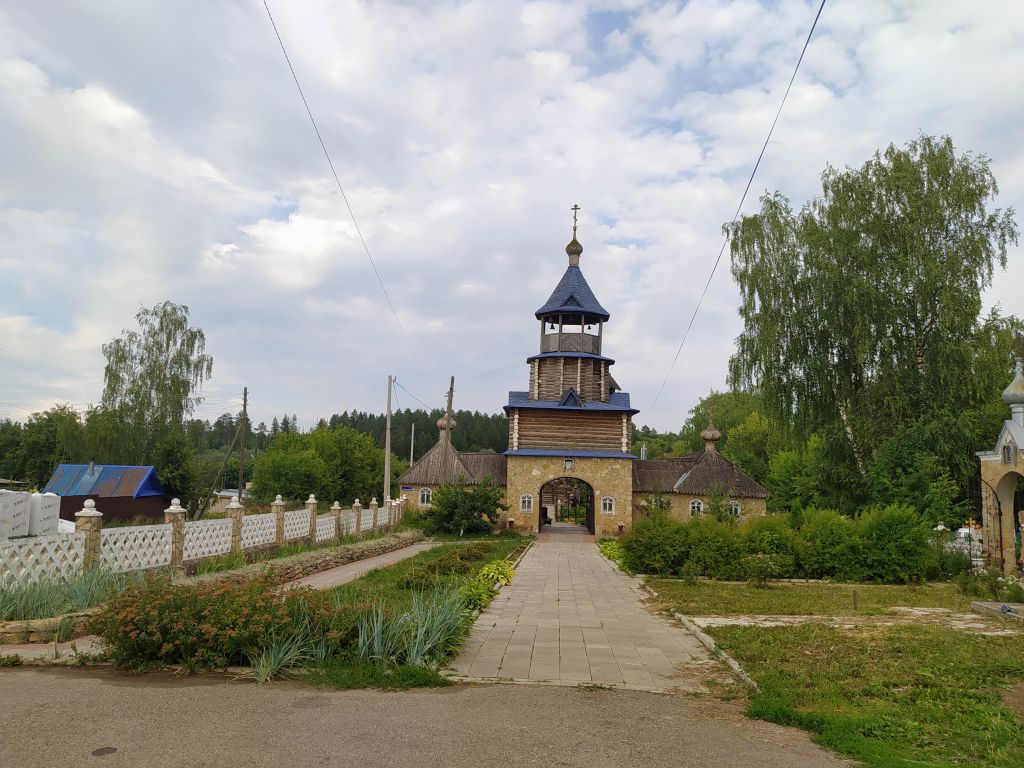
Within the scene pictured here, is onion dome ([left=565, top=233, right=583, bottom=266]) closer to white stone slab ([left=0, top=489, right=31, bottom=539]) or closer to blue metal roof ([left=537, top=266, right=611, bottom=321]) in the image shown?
blue metal roof ([left=537, top=266, right=611, bottom=321])

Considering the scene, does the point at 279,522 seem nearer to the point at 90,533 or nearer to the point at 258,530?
the point at 258,530

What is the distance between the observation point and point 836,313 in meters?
22.6

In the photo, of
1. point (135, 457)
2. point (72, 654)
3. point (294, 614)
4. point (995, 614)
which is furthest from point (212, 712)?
point (135, 457)

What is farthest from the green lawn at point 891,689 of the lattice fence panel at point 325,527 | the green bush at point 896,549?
the lattice fence panel at point 325,527

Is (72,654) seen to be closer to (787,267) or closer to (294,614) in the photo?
(294,614)

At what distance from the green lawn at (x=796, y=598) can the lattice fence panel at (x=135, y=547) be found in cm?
740

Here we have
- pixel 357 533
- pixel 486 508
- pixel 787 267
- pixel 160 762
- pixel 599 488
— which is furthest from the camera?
pixel 599 488

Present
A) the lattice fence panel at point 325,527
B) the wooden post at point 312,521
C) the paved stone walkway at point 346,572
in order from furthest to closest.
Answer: the lattice fence panel at point 325,527, the wooden post at point 312,521, the paved stone walkway at point 346,572

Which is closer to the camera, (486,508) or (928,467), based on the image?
(928,467)

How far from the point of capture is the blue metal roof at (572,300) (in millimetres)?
33406

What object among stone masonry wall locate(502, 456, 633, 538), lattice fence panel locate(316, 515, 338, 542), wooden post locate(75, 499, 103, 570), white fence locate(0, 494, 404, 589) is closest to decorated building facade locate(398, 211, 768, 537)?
stone masonry wall locate(502, 456, 633, 538)

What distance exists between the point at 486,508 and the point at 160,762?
24.3 meters

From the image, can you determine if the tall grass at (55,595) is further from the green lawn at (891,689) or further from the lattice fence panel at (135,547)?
the green lawn at (891,689)

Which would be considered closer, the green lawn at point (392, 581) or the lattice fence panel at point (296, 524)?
the green lawn at point (392, 581)
